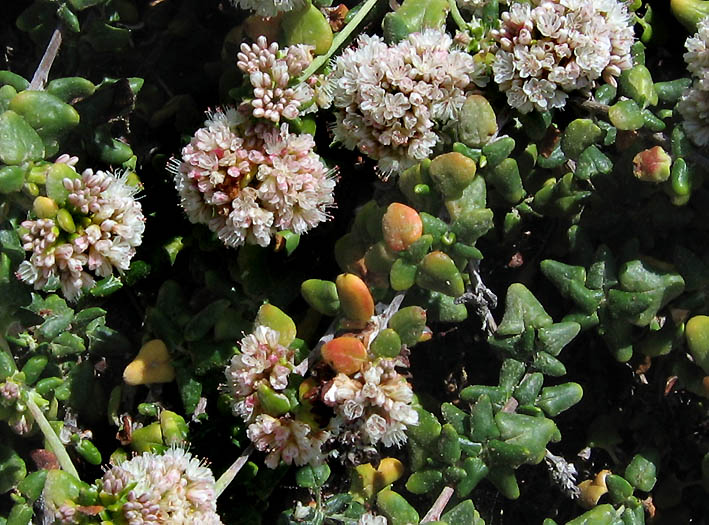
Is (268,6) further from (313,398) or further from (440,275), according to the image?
(313,398)

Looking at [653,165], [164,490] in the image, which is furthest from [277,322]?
[653,165]

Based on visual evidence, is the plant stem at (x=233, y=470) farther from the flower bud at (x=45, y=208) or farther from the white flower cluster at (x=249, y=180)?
the flower bud at (x=45, y=208)

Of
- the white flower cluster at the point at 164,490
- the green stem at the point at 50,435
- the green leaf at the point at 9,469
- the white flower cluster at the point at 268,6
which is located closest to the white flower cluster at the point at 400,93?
the white flower cluster at the point at 268,6

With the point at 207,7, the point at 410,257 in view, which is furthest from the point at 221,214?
the point at 207,7

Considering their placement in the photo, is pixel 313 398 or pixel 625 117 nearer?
pixel 313 398

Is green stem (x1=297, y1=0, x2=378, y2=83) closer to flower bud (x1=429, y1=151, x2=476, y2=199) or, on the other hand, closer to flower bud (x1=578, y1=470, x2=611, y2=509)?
flower bud (x1=429, y1=151, x2=476, y2=199)

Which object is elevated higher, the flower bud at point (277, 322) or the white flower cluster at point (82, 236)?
the white flower cluster at point (82, 236)

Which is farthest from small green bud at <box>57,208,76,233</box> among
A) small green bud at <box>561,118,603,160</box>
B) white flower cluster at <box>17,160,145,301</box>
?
small green bud at <box>561,118,603,160</box>
